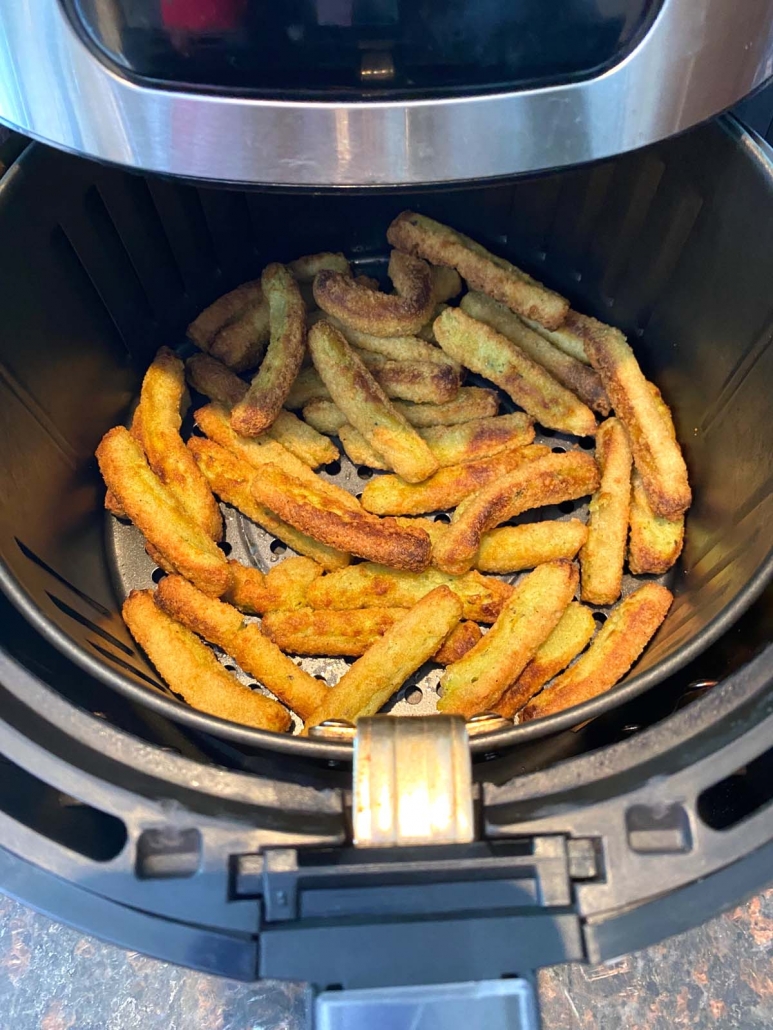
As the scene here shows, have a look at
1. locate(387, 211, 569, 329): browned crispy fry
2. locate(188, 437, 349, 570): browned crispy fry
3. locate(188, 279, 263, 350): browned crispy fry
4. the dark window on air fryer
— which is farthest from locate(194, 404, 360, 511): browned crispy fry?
the dark window on air fryer

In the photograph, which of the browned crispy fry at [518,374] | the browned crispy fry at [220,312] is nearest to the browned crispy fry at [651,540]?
the browned crispy fry at [518,374]

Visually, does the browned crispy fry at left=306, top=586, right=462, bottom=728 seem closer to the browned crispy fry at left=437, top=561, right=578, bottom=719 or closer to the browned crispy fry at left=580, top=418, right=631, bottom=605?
the browned crispy fry at left=437, top=561, right=578, bottom=719

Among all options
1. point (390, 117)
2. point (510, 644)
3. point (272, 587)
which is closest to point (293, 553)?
point (272, 587)

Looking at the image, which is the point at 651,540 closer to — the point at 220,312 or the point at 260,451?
the point at 260,451

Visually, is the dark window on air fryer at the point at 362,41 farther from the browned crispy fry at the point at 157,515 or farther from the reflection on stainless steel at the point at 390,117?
the browned crispy fry at the point at 157,515

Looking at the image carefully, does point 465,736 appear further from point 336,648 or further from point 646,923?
point 336,648

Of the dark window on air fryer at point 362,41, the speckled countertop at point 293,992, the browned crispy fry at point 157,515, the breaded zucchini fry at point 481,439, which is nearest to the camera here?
the dark window on air fryer at point 362,41
